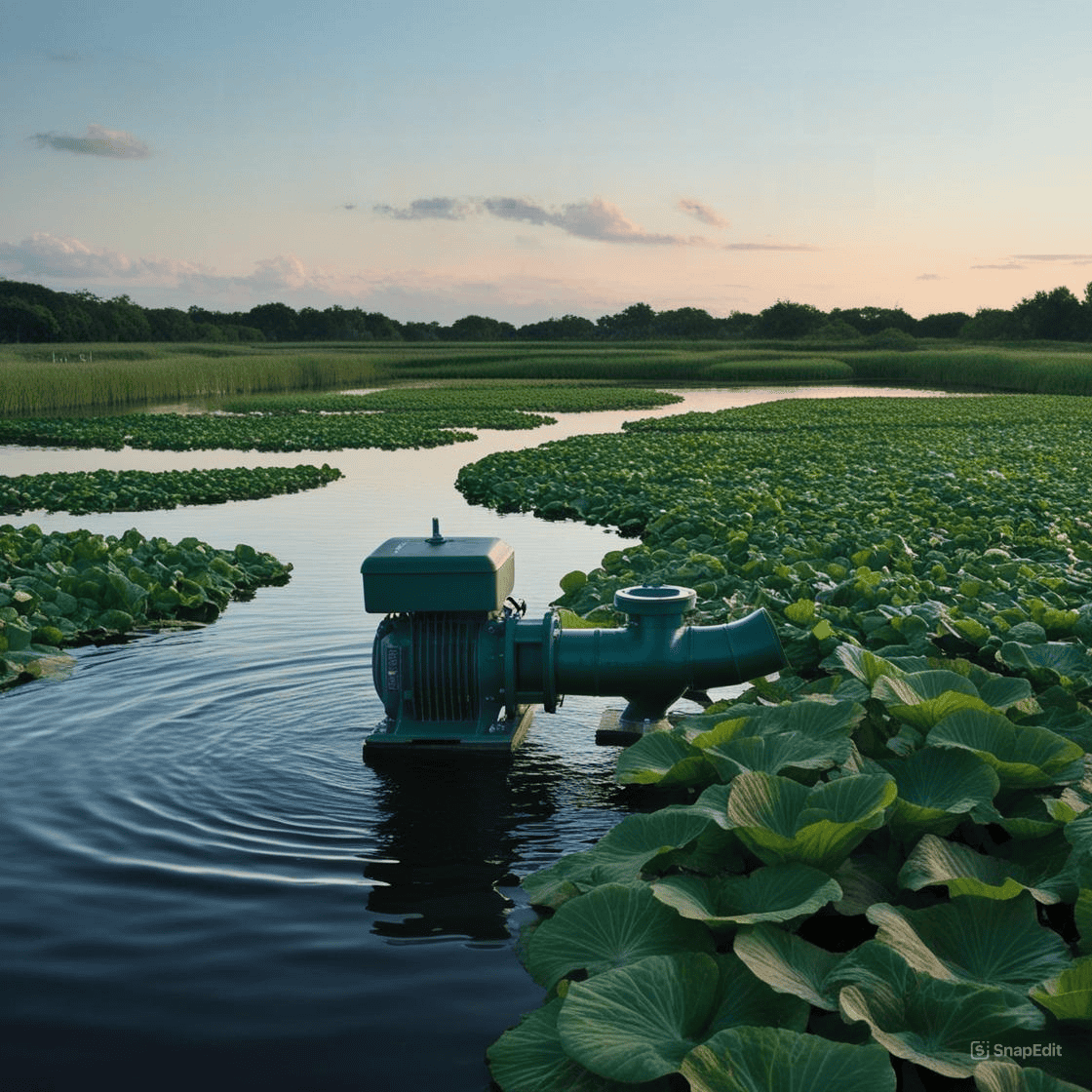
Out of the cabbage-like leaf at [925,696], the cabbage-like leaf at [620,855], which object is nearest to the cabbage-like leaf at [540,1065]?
the cabbage-like leaf at [620,855]

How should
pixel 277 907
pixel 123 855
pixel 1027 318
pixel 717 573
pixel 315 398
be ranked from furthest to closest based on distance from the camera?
pixel 1027 318
pixel 315 398
pixel 717 573
pixel 123 855
pixel 277 907

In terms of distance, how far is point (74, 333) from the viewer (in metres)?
92.3

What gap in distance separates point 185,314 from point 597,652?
11302cm

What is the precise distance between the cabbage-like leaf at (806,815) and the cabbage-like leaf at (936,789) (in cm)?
20

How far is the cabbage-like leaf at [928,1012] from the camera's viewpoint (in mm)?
2410

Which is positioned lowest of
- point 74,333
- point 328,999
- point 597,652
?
point 328,999

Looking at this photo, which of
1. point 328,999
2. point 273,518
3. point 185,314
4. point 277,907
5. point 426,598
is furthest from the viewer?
point 185,314

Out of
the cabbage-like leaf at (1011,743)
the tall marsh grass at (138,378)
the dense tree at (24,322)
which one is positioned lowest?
the cabbage-like leaf at (1011,743)

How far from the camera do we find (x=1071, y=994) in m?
2.40

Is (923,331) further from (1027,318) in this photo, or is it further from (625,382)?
(625,382)

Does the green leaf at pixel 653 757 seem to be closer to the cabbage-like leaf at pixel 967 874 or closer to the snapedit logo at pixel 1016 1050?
the cabbage-like leaf at pixel 967 874

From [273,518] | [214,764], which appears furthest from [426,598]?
[273,518]

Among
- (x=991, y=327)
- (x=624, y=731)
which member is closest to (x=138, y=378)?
Result: (x=624, y=731)

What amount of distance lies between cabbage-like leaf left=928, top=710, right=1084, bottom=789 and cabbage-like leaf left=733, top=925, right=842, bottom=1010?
1078mm
